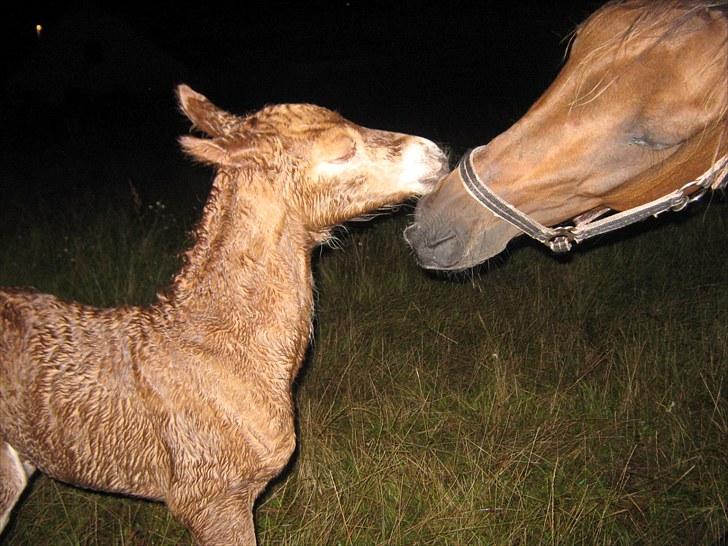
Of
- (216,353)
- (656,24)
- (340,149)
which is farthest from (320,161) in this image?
(656,24)

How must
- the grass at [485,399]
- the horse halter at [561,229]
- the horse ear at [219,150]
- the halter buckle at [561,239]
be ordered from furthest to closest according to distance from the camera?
1. the grass at [485,399]
2. the halter buckle at [561,239]
3. the horse halter at [561,229]
4. the horse ear at [219,150]

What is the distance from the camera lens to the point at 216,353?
2.07 meters

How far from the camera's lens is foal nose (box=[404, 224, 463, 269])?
226 centimetres

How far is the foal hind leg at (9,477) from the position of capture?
2166 millimetres

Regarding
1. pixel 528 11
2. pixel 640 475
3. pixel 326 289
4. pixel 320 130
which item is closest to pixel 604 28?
pixel 320 130

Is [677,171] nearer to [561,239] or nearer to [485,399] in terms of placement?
[561,239]

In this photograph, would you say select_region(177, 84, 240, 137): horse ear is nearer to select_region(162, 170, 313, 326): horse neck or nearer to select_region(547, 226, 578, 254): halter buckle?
select_region(162, 170, 313, 326): horse neck

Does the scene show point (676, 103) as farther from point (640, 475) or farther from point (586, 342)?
point (586, 342)

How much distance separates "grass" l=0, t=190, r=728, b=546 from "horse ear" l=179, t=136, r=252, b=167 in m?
1.65

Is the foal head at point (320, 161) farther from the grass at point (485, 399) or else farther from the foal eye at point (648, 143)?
the grass at point (485, 399)

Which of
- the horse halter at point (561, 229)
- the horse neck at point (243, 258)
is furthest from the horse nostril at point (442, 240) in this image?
the horse neck at point (243, 258)

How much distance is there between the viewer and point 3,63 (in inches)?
859

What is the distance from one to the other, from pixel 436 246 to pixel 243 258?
0.76 metres

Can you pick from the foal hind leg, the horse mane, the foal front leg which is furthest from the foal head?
the foal hind leg
